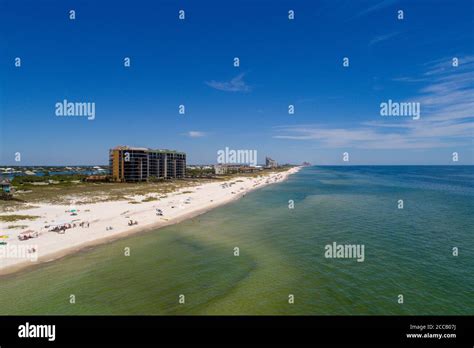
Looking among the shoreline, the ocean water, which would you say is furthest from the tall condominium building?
the ocean water

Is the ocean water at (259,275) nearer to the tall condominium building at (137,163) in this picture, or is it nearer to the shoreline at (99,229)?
the shoreline at (99,229)

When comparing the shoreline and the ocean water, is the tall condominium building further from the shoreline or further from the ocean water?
the ocean water

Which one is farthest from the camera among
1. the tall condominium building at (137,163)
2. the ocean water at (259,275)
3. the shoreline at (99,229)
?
the tall condominium building at (137,163)

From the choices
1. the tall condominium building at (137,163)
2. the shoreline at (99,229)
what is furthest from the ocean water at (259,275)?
the tall condominium building at (137,163)

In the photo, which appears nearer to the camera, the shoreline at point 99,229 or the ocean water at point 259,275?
the ocean water at point 259,275

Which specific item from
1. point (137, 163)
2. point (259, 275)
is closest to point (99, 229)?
point (259, 275)

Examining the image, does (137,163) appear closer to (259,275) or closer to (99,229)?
(99,229)
